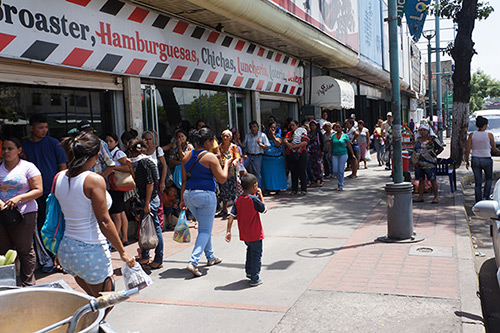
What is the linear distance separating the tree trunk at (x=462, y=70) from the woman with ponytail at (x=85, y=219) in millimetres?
14820

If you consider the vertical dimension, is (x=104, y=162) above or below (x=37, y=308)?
above

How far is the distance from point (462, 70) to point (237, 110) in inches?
310

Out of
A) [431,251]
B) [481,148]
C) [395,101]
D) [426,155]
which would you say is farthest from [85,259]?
[481,148]

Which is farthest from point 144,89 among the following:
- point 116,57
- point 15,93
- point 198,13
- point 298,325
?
point 298,325

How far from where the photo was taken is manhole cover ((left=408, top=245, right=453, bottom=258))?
6.34 meters

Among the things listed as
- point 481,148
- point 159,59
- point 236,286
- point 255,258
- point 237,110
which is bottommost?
point 236,286

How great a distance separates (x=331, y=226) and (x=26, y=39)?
5.39 metres

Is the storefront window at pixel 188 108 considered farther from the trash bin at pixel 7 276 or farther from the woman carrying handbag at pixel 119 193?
the trash bin at pixel 7 276

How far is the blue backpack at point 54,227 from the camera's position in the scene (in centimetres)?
371

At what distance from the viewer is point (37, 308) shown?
2.43 metres

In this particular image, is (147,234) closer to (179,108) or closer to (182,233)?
(182,233)

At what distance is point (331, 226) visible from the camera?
853cm

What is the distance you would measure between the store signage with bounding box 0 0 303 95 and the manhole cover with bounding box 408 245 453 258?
536 cm

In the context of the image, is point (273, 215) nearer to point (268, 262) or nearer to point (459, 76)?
point (268, 262)
